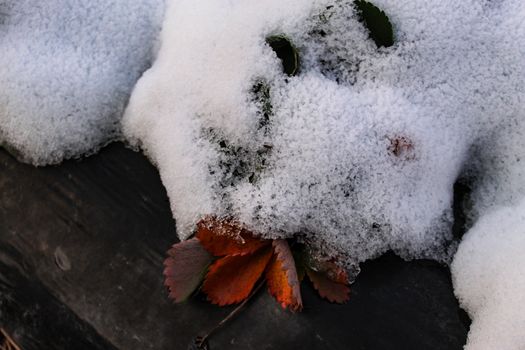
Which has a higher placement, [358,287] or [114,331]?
[358,287]

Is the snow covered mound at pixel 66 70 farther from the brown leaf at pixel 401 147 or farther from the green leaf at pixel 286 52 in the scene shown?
the brown leaf at pixel 401 147

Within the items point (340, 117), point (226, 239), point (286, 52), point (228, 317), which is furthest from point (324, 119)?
point (228, 317)

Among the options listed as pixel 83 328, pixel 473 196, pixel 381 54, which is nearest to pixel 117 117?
pixel 83 328

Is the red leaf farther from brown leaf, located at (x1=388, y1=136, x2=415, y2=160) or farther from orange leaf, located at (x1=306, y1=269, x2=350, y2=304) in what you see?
brown leaf, located at (x1=388, y1=136, x2=415, y2=160)

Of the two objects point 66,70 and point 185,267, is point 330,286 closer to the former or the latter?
point 185,267

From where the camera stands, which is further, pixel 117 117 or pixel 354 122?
pixel 117 117

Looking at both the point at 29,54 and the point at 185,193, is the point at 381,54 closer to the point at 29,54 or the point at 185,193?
the point at 185,193

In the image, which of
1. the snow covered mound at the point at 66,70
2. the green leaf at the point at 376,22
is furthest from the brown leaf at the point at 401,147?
the snow covered mound at the point at 66,70

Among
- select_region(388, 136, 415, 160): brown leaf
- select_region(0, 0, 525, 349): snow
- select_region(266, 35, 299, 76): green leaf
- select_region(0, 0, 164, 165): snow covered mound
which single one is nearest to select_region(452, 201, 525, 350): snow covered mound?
select_region(0, 0, 525, 349): snow
